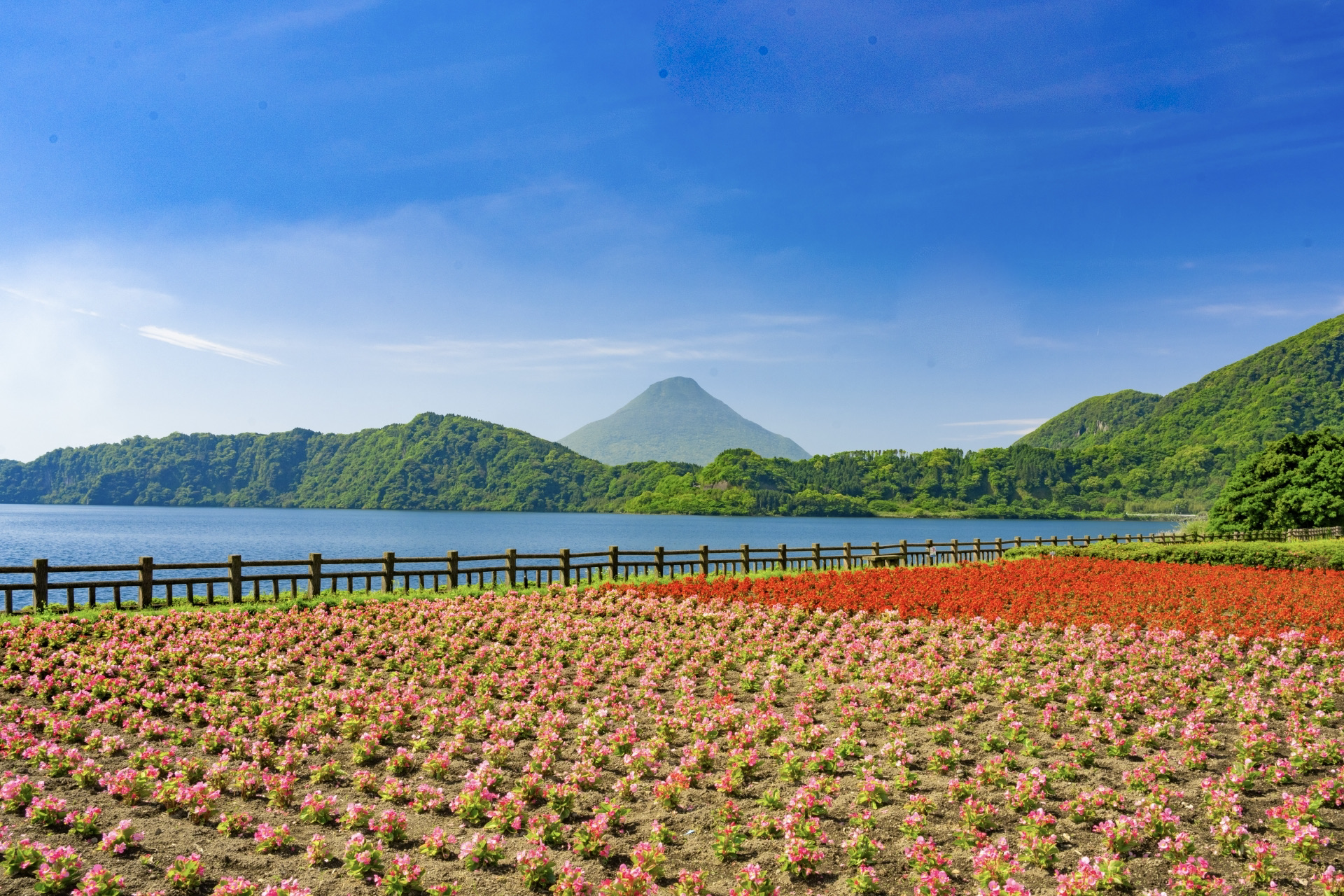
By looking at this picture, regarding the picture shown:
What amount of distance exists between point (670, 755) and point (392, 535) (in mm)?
123175

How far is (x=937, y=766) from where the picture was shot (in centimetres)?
783

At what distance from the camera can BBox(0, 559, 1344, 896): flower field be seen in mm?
5820

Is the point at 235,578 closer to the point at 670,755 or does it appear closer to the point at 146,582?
the point at 146,582

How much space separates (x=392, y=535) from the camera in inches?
4813

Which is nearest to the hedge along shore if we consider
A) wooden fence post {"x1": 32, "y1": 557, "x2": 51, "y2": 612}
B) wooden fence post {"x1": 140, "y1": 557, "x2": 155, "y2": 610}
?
wooden fence post {"x1": 140, "y1": 557, "x2": 155, "y2": 610}

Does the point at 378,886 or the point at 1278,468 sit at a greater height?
the point at 1278,468

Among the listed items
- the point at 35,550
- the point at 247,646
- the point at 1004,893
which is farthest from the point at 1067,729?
the point at 35,550

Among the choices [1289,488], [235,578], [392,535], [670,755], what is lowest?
[392,535]

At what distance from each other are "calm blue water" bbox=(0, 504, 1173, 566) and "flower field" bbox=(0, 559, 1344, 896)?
168 ft

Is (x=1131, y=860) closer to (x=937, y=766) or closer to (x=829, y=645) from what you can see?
(x=937, y=766)

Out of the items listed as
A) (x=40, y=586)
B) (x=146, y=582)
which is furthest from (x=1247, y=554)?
(x=40, y=586)

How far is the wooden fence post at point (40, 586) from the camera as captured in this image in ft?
50.2

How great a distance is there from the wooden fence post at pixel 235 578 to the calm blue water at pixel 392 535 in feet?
160

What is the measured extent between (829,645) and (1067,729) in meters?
4.69
